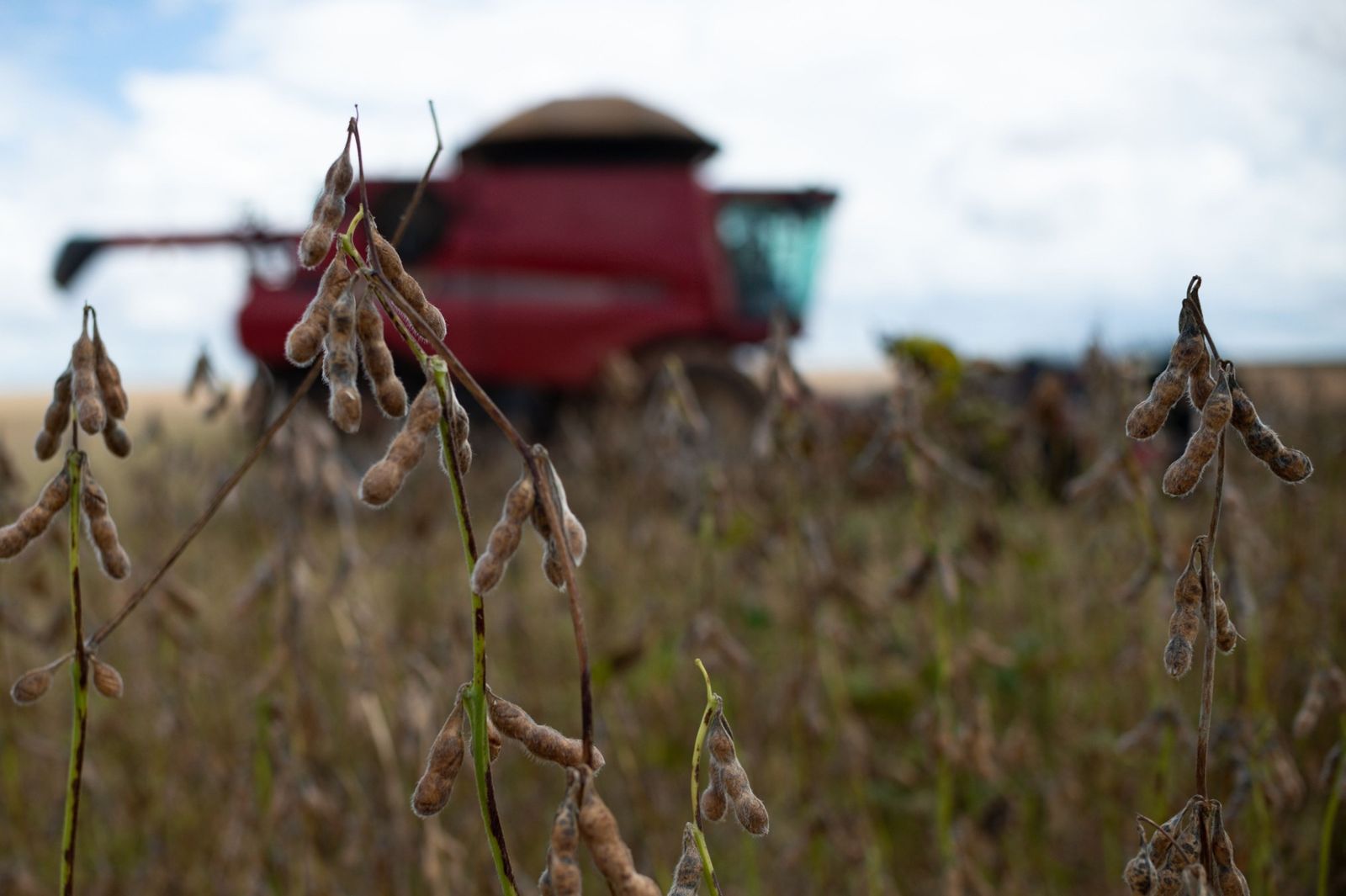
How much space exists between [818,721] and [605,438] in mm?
3439

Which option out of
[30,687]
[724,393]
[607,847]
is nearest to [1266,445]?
[607,847]

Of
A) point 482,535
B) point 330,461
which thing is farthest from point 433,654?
point 482,535

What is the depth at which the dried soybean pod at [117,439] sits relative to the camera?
3.70 ft

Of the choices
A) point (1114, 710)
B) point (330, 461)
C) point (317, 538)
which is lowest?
point (317, 538)

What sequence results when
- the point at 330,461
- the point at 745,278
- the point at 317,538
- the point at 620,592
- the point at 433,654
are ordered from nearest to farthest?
the point at 330,461
the point at 433,654
the point at 620,592
the point at 317,538
the point at 745,278

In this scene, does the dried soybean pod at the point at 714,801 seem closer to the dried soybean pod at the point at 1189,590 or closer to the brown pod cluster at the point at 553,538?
the brown pod cluster at the point at 553,538

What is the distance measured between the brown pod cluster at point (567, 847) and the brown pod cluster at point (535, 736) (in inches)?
2.6

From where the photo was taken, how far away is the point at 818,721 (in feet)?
7.19

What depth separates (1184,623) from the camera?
3.03 feet

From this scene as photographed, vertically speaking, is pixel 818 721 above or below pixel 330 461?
below

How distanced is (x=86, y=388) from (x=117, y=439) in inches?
6.1

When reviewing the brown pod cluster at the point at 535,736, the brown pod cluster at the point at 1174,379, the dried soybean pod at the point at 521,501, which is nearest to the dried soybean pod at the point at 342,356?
the dried soybean pod at the point at 521,501

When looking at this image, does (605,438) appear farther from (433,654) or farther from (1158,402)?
(1158,402)

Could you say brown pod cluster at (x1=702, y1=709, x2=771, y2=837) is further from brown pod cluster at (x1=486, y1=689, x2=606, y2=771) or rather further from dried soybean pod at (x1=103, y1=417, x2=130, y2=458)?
dried soybean pod at (x1=103, y1=417, x2=130, y2=458)
